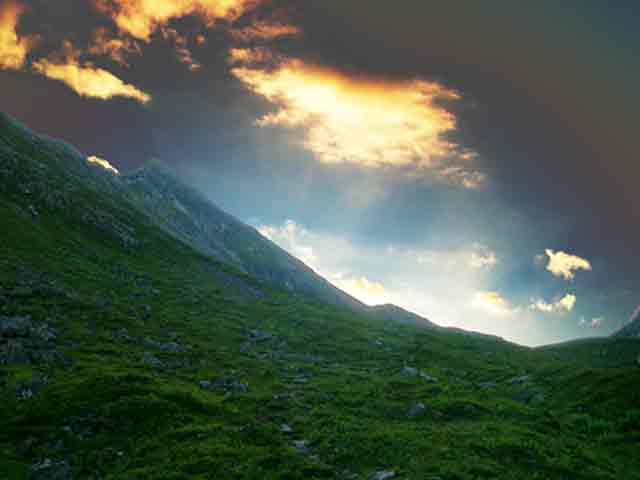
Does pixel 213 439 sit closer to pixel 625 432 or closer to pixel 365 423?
pixel 365 423

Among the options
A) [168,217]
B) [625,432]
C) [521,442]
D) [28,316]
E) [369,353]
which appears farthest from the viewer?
[168,217]

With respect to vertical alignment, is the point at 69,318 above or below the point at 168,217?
below

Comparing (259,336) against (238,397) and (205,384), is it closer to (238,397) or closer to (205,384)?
(205,384)

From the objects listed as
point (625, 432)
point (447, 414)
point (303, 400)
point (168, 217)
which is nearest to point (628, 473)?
point (625, 432)

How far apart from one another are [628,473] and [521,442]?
202 inches

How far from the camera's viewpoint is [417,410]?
30.7 meters

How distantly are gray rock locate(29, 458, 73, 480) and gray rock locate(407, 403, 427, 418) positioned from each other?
23.2 m

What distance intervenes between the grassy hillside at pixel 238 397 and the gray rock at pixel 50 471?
0.06 meters

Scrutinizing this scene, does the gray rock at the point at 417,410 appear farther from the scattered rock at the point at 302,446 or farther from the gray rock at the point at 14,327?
the gray rock at the point at 14,327

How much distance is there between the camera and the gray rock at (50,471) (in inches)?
663

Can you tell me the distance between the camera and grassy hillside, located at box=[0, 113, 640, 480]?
1914cm

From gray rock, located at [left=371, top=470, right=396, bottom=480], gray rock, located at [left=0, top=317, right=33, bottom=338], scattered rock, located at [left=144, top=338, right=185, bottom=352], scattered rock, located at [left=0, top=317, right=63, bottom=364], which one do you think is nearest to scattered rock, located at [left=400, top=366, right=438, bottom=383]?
scattered rock, located at [left=144, top=338, right=185, bottom=352]

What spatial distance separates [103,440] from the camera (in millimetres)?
20266

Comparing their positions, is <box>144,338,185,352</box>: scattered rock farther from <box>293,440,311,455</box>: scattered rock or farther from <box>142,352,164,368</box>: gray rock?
<box>293,440,311,455</box>: scattered rock
